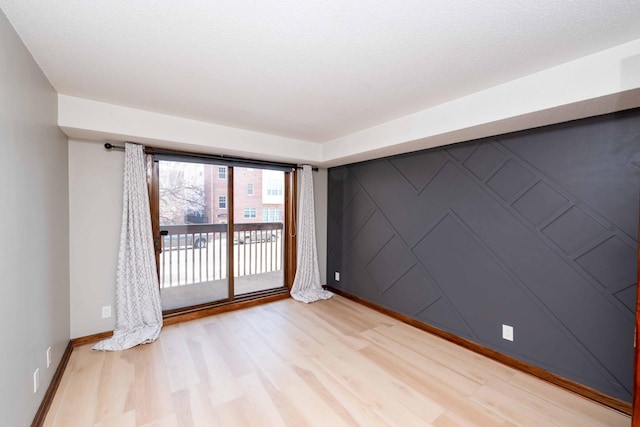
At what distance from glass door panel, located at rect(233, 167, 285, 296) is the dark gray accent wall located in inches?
76.1

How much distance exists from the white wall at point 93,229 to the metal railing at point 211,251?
2.01ft

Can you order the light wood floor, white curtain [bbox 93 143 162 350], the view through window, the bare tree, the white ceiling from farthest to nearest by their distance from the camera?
the view through window, the bare tree, white curtain [bbox 93 143 162 350], the light wood floor, the white ceiling

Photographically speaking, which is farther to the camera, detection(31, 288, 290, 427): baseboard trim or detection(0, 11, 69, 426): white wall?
detection(31, 288, 290, 427): baseboard trim

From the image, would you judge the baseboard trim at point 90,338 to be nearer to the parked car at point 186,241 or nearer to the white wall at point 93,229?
the white wall at point 93,229

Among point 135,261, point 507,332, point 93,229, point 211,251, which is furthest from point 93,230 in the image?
point 507,332

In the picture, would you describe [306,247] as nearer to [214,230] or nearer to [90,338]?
[214,230]

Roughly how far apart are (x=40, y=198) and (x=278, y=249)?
3607 millimetres

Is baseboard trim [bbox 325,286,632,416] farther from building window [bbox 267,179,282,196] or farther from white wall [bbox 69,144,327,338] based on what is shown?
white wall [bbox 69,144,327,338]

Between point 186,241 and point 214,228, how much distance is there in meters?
0.64

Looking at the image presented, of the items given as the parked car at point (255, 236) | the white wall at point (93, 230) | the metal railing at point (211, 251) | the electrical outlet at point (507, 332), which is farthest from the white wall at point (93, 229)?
the electrical outlet at point (507, 332)

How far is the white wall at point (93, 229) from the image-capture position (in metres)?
2.68

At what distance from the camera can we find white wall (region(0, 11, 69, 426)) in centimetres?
133

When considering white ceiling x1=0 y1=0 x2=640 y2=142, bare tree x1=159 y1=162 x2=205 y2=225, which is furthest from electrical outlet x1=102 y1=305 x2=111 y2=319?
white ceiling x1=0 y1=0 x2=640 y2=142

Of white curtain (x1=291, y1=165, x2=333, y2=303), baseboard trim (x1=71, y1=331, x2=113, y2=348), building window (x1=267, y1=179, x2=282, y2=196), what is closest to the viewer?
baseboard trim (x1=71, y1=331, x2=113, y2=348)
